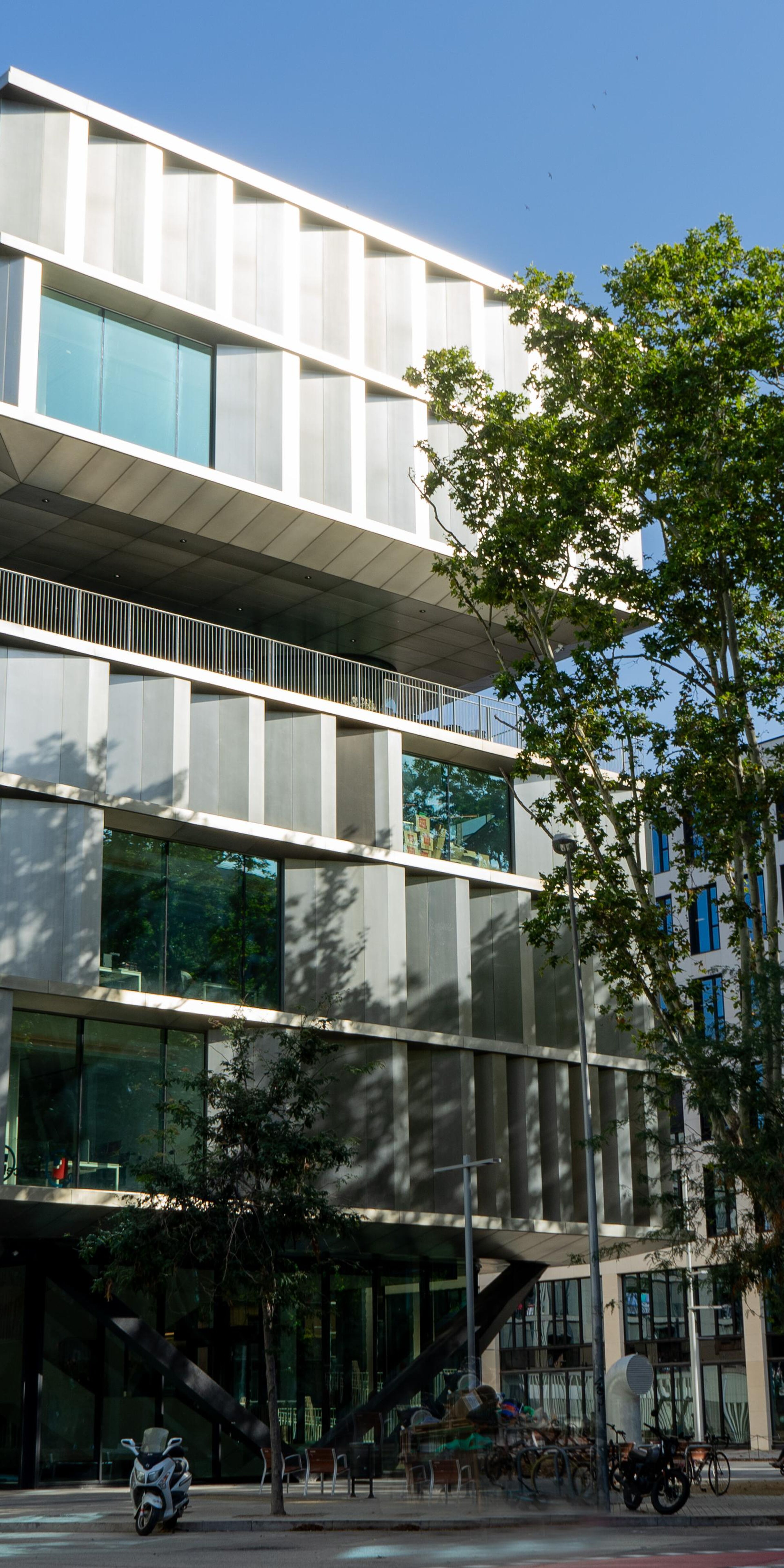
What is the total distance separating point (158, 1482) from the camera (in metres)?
19.3

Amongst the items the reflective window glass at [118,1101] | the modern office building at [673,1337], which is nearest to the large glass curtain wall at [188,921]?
the reflective window glass at [118,1101]

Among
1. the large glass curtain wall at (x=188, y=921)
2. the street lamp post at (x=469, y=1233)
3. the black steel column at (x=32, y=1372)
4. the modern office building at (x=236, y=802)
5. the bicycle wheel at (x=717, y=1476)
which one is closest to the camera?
the bicycle wheel at (x=717, y=1476)

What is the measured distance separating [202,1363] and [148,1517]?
11.4 metres

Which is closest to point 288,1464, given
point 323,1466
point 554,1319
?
point 323,1466

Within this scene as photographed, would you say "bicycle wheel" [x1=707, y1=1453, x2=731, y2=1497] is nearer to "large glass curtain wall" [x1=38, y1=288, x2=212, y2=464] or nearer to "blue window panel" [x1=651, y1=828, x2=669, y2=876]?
"large glass curtain wall" [x1=38, y1=288, x2=212, y2=464]

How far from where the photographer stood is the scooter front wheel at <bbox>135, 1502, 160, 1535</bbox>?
19094 mm

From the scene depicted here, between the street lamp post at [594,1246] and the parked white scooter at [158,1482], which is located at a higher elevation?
the street lamp post at [594,1246]

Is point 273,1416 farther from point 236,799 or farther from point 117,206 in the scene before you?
point 117,206

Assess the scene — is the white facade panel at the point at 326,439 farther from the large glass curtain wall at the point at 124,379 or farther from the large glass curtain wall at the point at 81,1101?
the large glass curtain wall at the point at 81,1101

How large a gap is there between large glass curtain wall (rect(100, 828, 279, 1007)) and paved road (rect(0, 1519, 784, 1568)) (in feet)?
39.2

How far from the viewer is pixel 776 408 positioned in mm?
28547

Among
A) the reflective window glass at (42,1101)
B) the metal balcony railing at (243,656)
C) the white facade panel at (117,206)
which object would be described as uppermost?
the white facade panel at (117,206)

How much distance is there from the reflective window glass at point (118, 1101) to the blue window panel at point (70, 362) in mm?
11617

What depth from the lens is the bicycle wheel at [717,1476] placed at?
25.8 meters
